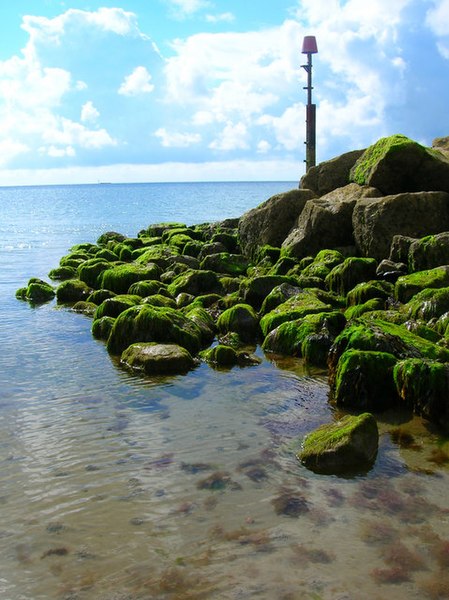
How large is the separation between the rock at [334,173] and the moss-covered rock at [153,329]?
38.8 feet

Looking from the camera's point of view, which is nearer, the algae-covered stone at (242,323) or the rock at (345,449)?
the rock at (345,449)

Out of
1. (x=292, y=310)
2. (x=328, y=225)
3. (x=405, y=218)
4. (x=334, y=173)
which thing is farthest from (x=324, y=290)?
(x=334, y=173)

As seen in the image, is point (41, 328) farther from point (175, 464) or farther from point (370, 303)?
point (175, 464)

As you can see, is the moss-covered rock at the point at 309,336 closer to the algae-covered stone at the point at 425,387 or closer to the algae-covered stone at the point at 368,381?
the algae-covered stone at the point at 368,381

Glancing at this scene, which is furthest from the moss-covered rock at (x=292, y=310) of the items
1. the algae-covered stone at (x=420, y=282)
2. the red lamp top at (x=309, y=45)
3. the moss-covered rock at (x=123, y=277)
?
the red lamp top at (x=309, y=45)

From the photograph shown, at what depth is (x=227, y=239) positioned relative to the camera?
25969mm

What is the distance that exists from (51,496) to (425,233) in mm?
13302

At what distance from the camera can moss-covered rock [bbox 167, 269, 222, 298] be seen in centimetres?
1820

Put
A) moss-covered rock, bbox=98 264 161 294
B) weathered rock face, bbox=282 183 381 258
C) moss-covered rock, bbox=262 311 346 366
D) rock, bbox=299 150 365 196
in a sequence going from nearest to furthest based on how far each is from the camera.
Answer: moss-covered rock, bbox=262 311 346 366, moss-covered rock, bbox=98 264 161 294, weathered rock face, bbox=282 183 381 258, rock, bbox=299 150 365 196

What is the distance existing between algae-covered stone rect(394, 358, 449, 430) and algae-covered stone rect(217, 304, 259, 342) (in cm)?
505

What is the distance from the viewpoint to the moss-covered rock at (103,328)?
14750mm

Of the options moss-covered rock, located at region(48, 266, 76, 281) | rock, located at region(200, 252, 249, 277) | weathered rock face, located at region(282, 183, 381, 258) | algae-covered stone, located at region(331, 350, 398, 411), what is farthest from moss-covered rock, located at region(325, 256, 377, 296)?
moss-covered rock, located at region(48, 266, 76, 281)

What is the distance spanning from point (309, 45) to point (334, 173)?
12.5m

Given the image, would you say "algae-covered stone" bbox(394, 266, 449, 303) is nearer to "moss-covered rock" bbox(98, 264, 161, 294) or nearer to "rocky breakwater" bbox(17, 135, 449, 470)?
"rocky breakwater" bbox(17, 135, 449, 470)
